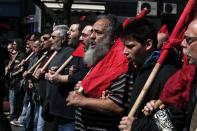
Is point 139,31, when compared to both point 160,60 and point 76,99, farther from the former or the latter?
point 76,99

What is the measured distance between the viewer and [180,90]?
407 cm

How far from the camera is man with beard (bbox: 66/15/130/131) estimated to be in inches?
199

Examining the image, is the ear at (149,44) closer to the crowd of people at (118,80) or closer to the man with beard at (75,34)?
the crowd of people at (118,80)

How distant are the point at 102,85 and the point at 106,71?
0.16 meters

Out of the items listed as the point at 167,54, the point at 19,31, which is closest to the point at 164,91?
the point at 167,54

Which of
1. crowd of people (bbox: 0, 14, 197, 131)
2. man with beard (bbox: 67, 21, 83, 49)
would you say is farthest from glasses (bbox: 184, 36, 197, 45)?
man with beard (bbox: 67, 21, 83, 49)

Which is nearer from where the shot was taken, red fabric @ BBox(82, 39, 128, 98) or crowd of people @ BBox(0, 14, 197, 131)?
crowd of people @ BBox(0, 14, 197, 131)

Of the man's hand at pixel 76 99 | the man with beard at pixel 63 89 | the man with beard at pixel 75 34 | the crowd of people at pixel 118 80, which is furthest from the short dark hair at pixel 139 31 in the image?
the man with beard at pixel 75 34

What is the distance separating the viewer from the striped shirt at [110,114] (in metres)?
5.04

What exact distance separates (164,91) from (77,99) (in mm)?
1198

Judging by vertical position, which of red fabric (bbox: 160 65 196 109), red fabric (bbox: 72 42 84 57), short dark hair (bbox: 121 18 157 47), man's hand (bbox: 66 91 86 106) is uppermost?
short dark hair (bbox: 121 18 157 47)

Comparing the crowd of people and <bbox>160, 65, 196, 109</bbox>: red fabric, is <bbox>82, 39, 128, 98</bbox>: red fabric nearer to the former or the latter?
the crowd of people

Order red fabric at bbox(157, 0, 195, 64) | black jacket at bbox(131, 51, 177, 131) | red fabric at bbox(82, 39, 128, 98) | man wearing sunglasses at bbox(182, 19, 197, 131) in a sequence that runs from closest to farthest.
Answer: man wearing sunglasses at bbox(182, 19, 197, 131), black jacket at bbox(131, 51, 177, 131), red fabric at bbox(157, 0, 195, 64), red fabric at bbox(82, 39, 128, 98)

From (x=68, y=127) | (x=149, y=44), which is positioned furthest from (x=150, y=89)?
(x=68, y=127)
